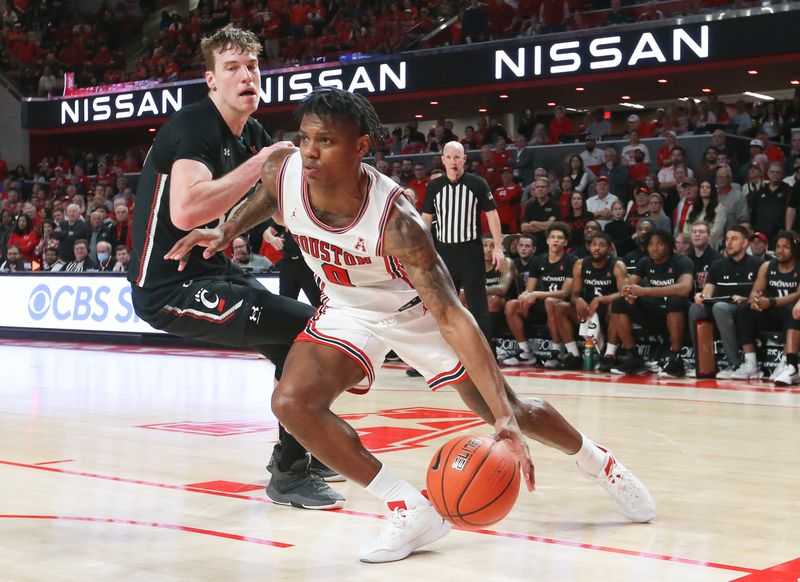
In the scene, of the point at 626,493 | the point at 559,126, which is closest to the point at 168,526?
the point at 626,493

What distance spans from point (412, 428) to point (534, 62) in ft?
35.4

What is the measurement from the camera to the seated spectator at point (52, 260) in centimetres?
1496

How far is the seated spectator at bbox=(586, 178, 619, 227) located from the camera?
41.2ft

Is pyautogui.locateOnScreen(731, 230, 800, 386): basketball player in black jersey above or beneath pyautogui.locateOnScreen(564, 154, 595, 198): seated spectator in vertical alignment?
beneath

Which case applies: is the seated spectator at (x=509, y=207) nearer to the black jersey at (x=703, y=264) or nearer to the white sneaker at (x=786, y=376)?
the black jersey at (x=703, y=264)

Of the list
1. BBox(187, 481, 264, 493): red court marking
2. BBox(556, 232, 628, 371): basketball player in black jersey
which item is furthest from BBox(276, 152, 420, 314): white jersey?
BBox(556, 232, 628, 371): basketball player in black jersey

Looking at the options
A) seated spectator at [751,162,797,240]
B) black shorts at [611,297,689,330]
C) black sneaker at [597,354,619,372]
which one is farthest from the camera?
seated spectator at [751,162,797,240]

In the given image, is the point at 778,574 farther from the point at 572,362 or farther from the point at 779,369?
the point at 572,362

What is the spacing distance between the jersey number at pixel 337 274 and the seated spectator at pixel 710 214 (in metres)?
8.19

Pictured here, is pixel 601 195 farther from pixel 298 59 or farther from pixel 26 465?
pixel 26 465

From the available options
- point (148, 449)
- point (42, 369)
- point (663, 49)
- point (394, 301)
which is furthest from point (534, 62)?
point (394, 301)

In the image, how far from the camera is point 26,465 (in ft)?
16.1

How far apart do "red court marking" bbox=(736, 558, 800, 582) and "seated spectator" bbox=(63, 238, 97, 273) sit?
1276 cm

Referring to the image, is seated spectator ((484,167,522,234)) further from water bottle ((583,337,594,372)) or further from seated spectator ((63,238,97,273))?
seated spectator ((63,238,97,273))
